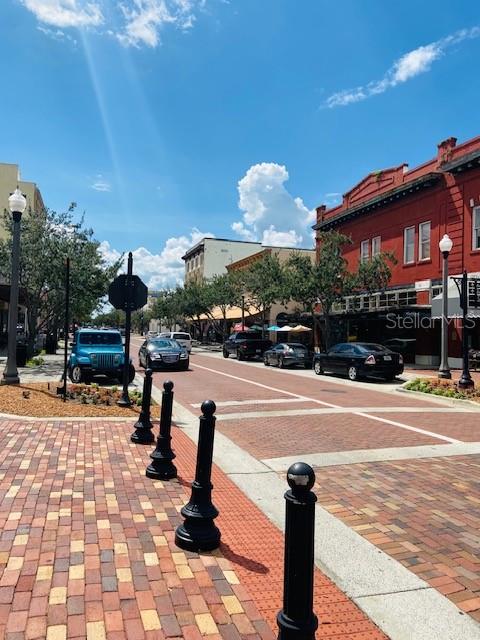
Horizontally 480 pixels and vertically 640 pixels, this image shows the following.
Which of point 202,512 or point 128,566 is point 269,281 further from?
point 128,566

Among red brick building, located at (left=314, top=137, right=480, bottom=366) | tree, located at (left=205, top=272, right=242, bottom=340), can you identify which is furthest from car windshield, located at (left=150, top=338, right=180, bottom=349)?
tree, located at (left=205, top=272, right=242, bottom=340)

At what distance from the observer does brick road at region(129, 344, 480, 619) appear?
4.27m

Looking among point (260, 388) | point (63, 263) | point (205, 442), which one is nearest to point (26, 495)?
point (205, 442)

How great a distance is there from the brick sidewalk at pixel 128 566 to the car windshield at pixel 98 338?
11.9m

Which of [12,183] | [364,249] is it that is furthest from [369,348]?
[12,183]

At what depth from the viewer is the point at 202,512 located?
4215 millimetres

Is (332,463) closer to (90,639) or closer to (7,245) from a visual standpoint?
(90,639)

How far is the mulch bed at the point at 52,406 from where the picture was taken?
938cm

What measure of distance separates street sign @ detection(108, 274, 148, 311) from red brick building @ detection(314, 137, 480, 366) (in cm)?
1708

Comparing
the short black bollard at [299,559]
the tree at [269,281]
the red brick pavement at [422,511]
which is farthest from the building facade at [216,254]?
the short black bollard at [299,559]

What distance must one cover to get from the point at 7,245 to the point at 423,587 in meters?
22.6

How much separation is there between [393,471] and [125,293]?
19.7 ft

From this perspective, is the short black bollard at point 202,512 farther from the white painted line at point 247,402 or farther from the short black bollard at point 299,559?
the white painted line at point 247,402

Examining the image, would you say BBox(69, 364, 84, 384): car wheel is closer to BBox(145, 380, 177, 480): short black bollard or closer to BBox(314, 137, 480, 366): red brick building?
BBox(145, 380, 177, 480): short black bollard
